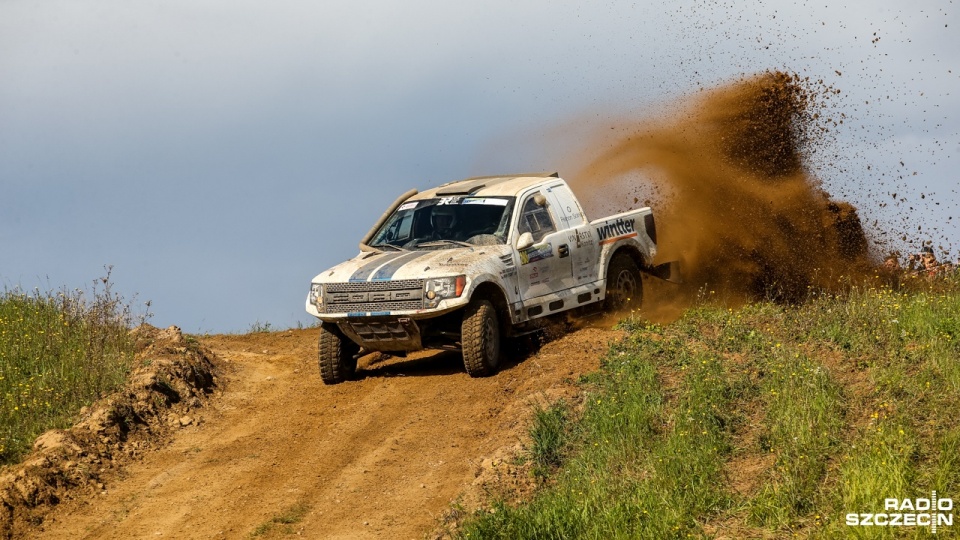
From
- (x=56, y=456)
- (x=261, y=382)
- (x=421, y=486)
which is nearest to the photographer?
(x=421, y=486)

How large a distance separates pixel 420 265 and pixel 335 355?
1.66 m

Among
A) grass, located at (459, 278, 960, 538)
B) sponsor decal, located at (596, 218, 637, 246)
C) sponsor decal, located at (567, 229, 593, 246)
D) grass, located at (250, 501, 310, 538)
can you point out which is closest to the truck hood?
sponsor decal, located at (567, 229, 593, 246)

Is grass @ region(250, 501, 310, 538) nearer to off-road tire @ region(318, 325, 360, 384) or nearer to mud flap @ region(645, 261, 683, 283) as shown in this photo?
off-road tire @ region(318, 325, 360, 384)

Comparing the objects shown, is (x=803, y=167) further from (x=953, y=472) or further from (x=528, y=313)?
(x=953, y=472)

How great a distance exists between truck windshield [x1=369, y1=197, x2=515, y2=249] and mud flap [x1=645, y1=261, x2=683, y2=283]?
318 centimetres

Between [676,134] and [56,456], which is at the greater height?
[676,134]

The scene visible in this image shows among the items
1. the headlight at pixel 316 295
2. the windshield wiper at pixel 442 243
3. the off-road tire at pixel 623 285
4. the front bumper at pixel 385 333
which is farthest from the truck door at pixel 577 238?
the headlight at pixel 316 295

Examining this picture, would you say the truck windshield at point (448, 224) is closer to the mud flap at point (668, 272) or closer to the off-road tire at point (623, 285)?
the off-road tire at point (623, 285)

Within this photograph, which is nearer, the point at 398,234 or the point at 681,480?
the point at 681,480

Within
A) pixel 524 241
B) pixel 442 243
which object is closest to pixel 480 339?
pixel 524 241

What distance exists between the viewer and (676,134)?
19250mm

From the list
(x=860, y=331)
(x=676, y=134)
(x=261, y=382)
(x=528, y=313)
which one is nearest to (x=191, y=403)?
(x=261, y=382)

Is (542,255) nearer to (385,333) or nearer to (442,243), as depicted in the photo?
(442,243)

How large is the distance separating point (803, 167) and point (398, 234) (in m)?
8.55
